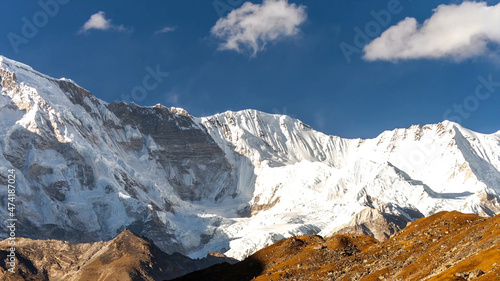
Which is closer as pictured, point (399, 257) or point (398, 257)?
point (399, 257)

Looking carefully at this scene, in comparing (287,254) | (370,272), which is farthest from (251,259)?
(370,272)

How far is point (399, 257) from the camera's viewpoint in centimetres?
13150

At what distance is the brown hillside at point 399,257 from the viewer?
96450 millimetres

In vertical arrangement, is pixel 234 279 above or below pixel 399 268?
above

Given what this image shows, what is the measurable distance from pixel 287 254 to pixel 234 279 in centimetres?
1763

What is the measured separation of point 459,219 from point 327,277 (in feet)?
137

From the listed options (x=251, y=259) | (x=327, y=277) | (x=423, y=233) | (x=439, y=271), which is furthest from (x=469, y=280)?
(x=251, y=259)

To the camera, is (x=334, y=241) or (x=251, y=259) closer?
(x=334, y=241)

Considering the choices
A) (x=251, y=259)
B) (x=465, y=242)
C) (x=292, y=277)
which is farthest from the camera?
(x=251, y=259)

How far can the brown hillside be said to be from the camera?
96.5 m

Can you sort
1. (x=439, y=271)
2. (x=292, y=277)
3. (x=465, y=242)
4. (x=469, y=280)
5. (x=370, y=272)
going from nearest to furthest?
1. (x=469, y=280)
2. (x=439, y=271)
3. (x=465, y=242)
4. (x=370, y=272)
5. (x=292, y=277)

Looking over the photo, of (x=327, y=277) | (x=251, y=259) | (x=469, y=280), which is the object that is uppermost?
(x=251, y=259)

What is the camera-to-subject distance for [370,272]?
409 feet

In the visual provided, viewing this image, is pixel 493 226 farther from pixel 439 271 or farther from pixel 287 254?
pixel 287 254
